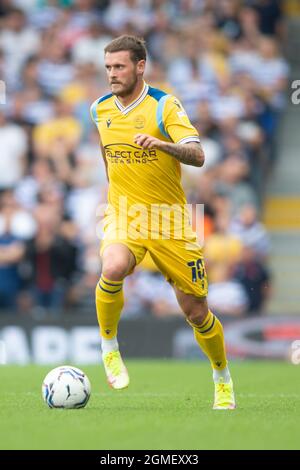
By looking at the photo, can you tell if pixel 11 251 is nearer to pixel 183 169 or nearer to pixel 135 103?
pixel 183 169

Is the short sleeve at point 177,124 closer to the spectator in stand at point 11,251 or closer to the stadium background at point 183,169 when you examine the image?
the stadium background at point 183,169

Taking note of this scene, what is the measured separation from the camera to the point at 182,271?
331 inches

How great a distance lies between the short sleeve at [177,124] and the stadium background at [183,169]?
7.16 metres

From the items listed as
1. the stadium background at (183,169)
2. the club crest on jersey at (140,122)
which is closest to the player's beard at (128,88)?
the club crest on jersey at (140,122)

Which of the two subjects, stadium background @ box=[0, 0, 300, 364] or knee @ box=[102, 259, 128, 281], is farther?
stadium background @ box=[0, 0, 300, 364]

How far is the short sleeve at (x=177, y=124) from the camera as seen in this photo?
8.23 meters

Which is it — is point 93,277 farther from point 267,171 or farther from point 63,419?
point 63,419

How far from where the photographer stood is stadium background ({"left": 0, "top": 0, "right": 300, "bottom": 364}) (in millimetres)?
15523

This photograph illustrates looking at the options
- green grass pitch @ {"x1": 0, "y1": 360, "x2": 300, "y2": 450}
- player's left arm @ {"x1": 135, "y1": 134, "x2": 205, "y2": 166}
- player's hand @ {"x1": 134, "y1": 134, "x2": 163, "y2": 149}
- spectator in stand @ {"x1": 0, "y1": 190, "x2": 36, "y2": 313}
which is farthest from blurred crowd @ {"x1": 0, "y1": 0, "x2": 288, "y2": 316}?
player's hand @ {"x1": 134, "y1": 134, "x2": 163, "y2": 149}

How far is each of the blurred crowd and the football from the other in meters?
7.18

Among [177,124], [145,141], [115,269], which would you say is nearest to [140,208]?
[115,269]

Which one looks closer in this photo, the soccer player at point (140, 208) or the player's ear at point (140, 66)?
the soccer player at point (140, 208)

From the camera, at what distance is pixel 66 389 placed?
8320mm

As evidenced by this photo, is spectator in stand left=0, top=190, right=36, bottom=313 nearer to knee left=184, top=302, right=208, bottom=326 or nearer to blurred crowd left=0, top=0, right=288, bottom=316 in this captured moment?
blurred crowd left=0, top=0, right=288, bottom=316
